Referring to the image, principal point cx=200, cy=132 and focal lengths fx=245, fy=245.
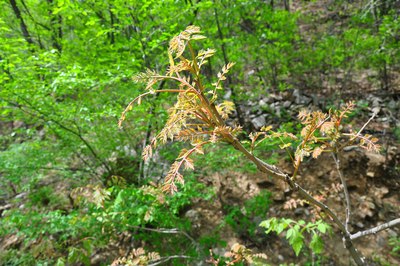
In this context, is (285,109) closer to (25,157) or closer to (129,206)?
(129,206)

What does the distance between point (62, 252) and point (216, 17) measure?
4.65m

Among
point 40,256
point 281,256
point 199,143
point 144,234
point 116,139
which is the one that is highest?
point 199,143

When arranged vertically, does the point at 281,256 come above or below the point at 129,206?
below

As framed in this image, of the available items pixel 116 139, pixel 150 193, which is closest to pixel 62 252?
pixel 116 139

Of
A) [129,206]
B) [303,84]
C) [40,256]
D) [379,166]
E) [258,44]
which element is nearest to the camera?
[129,206]

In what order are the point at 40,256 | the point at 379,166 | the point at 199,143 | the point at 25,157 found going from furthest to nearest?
the point at 379,166 < the point at 25,157 < the point at 40,256 < the point at 199,143

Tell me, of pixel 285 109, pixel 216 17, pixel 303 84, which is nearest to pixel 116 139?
pixel 216 17

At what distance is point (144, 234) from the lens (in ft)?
10.8

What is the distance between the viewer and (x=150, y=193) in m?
2.25

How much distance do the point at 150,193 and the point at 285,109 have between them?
489 cm

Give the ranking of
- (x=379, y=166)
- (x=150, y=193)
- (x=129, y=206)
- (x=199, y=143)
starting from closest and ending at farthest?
(x=199, y=143) → (x=150, y=193) → (x=129, y=206) → (x=379, y=166)

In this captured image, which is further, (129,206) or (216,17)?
(216,17)

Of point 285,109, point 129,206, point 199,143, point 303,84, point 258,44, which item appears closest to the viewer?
point 199,143

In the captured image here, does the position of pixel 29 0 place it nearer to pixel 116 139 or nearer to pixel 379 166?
pixel 116 139
